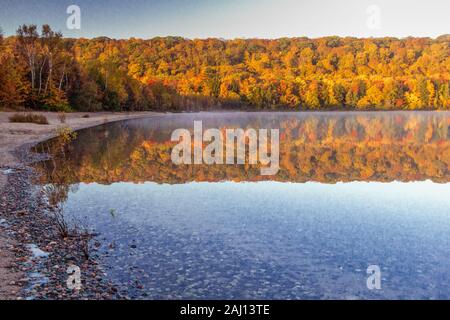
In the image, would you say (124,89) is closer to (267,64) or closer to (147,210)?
(147,210)

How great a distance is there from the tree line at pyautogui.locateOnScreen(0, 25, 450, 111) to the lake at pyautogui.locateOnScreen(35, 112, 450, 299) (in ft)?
171

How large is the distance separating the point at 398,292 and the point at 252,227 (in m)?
4.31

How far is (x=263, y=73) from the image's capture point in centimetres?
16375

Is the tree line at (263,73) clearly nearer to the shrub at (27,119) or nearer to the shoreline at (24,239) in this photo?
the shrub at (27,119)

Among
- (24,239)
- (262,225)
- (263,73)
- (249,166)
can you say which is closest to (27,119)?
(249,166)

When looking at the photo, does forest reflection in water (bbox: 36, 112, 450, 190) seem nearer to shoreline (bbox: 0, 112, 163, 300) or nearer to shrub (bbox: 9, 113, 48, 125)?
shoreline (bbox: 0, 112, 163, 300)

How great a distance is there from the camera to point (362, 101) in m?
140

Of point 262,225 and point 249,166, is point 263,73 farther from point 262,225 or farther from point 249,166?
point 262,225

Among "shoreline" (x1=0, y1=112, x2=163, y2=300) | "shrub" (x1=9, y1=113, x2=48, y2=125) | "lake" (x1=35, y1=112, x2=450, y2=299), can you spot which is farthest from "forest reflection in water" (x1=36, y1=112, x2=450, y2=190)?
"shrub" (x1=9, y1=113, x2=48, y2=125)

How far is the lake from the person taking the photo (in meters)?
7.50

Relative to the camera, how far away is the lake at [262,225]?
7504mm

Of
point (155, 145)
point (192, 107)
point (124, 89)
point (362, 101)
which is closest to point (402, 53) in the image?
point (362, 101)

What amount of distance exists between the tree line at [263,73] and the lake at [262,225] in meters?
52.1

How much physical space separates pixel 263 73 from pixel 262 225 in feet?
513
